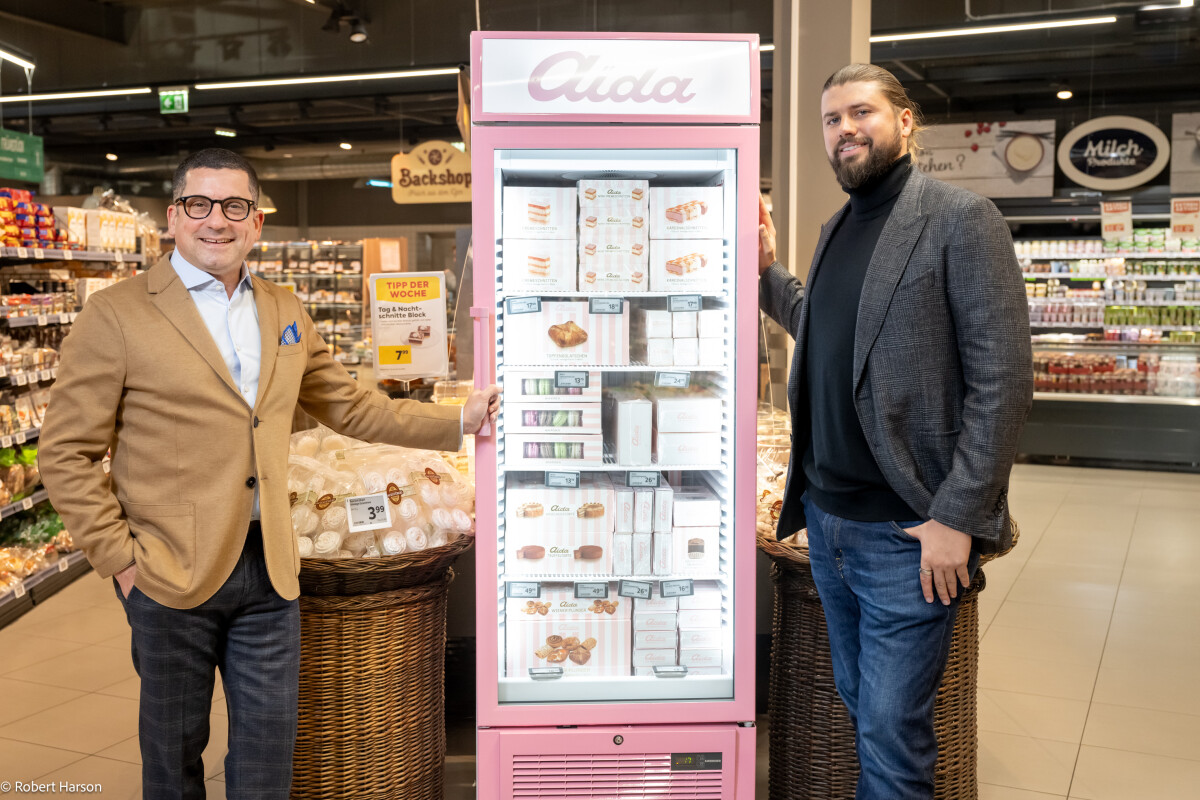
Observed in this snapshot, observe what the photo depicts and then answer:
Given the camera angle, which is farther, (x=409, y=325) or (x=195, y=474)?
(x=409, y=325)

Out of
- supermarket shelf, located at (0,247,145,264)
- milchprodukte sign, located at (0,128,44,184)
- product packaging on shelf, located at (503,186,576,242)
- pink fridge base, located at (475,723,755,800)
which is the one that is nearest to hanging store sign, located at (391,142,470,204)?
supermarket shelf, located at (0,247,145,264)

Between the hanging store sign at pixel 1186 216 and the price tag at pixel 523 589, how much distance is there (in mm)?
9074

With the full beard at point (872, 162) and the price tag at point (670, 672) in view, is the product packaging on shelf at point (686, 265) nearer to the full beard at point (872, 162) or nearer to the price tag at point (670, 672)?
the full beard at point (872, 162)

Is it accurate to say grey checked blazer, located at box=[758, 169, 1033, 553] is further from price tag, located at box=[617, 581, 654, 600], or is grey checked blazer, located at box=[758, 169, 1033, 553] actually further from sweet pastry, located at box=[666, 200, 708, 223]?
price tag, located at box=[617, 581, 654, 600]

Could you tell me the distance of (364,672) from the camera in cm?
275

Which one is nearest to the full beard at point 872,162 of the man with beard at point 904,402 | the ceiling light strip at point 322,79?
the man with beard at point 904,402

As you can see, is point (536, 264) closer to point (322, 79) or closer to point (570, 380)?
point (570, 380)

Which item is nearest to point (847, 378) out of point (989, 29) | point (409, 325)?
point (409, 325)

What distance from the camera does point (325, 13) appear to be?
10234 millimetres

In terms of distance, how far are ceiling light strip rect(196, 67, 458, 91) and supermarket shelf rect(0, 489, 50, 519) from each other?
5619 mm

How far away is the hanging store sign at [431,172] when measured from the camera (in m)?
8.67

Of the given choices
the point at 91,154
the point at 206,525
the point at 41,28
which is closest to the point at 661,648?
the point at 206,525

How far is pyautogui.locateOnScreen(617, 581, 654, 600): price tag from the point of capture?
9.04 ft

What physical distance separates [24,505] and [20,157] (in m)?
3.67
